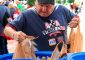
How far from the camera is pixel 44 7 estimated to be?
269 centimetres

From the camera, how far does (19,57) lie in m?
2.05

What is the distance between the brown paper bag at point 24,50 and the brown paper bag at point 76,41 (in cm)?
65

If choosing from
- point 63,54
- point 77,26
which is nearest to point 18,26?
point 77,26

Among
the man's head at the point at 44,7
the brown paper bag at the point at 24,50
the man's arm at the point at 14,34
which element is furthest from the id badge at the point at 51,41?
the brown paper bag at the point at 24,50

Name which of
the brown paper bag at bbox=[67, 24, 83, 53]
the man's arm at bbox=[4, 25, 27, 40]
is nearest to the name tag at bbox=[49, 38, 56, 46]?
the brown paper bag at bbox=[67, 24, 83, 53]

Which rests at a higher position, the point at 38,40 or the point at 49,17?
the point at 49,17

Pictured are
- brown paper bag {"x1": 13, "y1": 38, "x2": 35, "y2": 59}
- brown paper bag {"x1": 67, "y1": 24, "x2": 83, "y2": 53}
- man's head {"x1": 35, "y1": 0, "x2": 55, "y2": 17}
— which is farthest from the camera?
man's head {"x1": 35, "y1": 0, "x2": 55, "y2": 17}

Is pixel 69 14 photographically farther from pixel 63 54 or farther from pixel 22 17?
pixel 63 54

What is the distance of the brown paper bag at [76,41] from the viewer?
258 cm

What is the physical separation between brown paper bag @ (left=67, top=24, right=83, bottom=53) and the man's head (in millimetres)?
334

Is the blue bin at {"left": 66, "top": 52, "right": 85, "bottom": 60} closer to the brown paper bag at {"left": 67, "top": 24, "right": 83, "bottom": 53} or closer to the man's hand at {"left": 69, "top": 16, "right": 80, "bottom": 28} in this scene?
the brown paper bag at {"left": 67, "top": 24, "right": 83, "bottom": 53}

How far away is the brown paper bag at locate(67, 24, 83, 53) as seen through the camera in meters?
2.58

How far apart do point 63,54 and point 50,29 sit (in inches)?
30.4

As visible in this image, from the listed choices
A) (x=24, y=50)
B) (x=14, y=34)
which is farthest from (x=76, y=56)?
(x=14, y=34)
